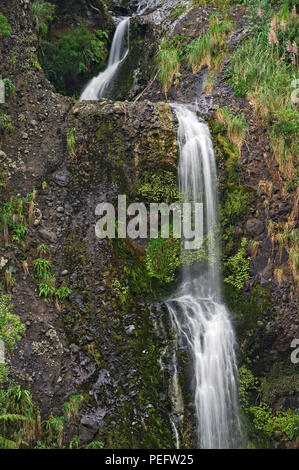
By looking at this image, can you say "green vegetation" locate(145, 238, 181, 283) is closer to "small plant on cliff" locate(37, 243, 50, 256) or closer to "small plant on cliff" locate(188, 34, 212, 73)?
"small plant on cliff" locate(37, 243, 50, 256)

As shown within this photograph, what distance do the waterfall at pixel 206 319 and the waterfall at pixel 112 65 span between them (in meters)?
4.00

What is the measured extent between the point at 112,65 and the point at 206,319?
31.1 ft

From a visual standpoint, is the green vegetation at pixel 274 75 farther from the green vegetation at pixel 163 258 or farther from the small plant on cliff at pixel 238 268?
the green vegetation at pixel 163 258

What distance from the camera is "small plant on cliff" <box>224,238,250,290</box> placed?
8531mm

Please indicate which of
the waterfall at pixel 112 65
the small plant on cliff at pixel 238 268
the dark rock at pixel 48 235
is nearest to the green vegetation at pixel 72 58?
the waterfall at pixel 112 65

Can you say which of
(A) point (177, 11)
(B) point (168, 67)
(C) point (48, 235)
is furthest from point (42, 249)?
(A) point (177, 11)

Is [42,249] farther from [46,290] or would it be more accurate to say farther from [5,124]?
[5,124]

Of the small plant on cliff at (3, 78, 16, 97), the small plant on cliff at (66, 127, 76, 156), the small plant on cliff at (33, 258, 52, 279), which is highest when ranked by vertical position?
the small plant on cliff at (3, 78, 16, 97)

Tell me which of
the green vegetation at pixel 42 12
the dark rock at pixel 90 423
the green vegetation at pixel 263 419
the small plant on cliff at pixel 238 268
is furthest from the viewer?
the green vegetation at pixel 42 12

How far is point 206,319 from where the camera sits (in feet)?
26.6

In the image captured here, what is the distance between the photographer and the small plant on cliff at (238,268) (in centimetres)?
853

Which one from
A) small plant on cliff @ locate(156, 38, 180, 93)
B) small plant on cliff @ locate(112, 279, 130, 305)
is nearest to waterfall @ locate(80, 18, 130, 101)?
small plant on cliff @ locate(156, 38, 180, 93)

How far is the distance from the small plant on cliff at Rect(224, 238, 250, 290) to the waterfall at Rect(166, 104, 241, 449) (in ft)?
0.82
